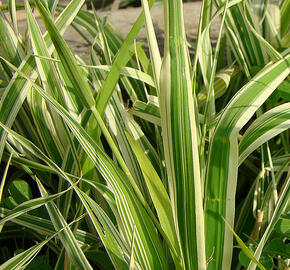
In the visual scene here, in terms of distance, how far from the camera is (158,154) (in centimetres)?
96

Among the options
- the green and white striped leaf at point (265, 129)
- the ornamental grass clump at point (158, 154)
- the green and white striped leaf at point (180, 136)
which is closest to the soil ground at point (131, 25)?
the ornamental grass clump at point (158, 154)

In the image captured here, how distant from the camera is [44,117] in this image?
938mm

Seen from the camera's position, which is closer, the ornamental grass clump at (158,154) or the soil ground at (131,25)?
the ornamental grass clump at (158,154)

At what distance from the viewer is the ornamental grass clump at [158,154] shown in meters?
0.63

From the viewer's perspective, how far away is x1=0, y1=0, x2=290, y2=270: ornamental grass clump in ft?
2.05

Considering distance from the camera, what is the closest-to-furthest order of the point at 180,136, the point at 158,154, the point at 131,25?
the point at 180,136 < the point at 158,154 < the point at 131,25

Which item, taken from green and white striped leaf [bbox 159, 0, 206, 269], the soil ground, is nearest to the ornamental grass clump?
green and white striped leaf [bbox 159, 0, 206, 269]

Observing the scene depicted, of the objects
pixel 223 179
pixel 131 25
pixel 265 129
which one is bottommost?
pixel 223 179

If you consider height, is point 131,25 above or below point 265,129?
above

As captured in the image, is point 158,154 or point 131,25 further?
point 131,25

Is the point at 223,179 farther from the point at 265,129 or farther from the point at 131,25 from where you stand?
the point at 131,25

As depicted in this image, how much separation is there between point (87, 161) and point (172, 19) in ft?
1.24

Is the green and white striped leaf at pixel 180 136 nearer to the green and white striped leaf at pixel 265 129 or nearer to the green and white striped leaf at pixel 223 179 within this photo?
the green and white striped leaf at pixel 223 179

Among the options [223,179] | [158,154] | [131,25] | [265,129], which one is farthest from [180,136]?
[131,25]
